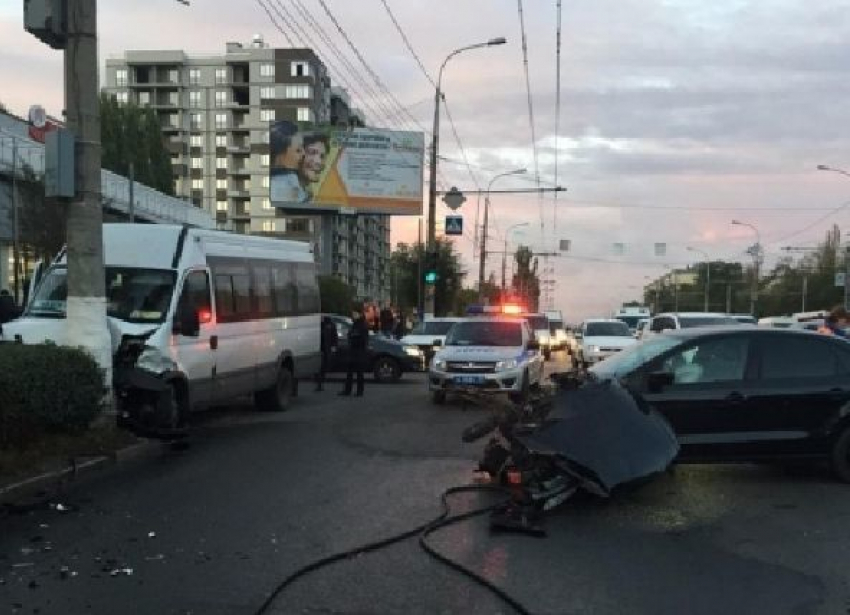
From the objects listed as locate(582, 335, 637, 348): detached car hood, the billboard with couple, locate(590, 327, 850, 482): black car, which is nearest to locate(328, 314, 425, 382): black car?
locate(582, 335, 637, 348): detached car hood

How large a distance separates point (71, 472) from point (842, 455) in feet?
24.7

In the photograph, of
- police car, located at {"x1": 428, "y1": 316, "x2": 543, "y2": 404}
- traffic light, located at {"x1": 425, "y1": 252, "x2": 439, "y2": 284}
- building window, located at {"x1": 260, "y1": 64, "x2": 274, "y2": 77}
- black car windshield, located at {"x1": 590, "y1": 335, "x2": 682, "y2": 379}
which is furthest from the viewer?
building window, located at {"x1": 260, "y1": 64, "x2": 274, "y2": 77}

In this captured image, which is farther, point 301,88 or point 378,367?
point 301,88

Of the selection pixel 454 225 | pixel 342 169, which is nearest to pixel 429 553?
pixel 454 225

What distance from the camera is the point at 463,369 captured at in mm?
15742

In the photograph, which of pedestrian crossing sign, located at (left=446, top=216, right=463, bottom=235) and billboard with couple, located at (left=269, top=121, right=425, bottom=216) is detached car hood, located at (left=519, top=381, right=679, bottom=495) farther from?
billboard with couple, located at (left=269, top=121, right=425, bottom=216)

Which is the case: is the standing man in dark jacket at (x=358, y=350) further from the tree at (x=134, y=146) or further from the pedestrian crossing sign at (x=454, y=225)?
the tree at (x=134, y=146)

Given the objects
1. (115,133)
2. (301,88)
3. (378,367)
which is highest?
(301,88)

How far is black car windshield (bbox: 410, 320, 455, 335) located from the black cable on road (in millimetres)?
17316

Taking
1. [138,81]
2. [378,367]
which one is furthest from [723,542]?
[138,81]

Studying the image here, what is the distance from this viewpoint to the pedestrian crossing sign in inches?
1586

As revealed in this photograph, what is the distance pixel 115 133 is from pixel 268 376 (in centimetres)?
6235

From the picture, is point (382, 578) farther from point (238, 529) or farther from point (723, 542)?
point (723, 542)

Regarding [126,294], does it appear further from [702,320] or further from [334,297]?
A: [334,297]
